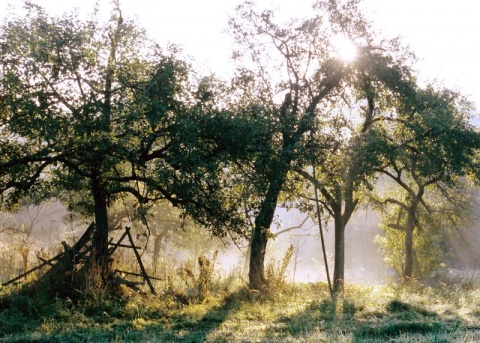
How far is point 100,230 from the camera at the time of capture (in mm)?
14531

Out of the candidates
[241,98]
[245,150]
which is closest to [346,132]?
[241,98]

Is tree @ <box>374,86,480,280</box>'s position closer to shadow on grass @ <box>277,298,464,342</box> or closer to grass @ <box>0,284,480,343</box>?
grass @ <box>0,284,480,343</box>

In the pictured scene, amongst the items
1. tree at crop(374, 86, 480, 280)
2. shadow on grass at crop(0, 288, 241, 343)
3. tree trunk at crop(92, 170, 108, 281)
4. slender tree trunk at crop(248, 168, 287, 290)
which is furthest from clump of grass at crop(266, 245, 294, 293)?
tree at crop(374, 86, 480, 280)

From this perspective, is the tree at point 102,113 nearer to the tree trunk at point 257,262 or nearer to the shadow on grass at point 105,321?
the shadow on grass at point 105,321

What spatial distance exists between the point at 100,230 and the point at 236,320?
528 cm

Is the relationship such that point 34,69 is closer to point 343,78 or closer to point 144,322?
point 144,322

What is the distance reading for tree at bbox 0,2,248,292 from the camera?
12141 mm

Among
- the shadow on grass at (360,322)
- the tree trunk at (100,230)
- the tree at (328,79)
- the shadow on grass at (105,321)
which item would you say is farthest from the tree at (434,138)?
the shadow on grass at (105,321)

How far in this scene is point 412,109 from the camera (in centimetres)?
2145

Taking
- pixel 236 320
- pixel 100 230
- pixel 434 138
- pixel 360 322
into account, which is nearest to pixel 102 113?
pixel 100 230

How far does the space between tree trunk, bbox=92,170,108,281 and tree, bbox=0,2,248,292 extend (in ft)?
0.12

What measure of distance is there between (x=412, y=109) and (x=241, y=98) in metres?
9.18

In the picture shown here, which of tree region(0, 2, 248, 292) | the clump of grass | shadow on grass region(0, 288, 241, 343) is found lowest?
shadow on grass region(0, 288, 241, 343)

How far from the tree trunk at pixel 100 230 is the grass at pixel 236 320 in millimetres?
1302
